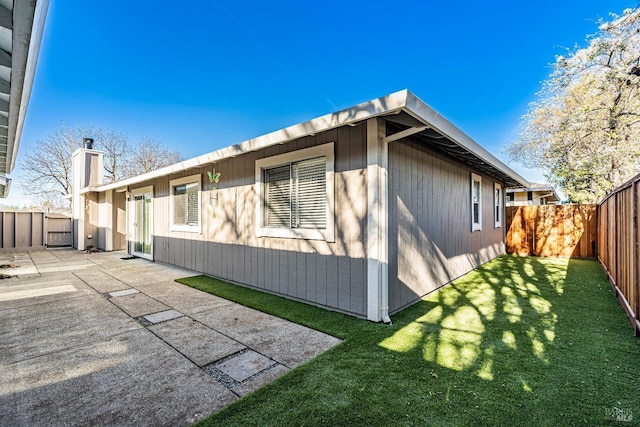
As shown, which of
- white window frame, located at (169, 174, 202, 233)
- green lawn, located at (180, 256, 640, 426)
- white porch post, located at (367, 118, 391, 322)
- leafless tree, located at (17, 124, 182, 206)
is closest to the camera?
green lawn, located at (180, 256, 640, 426)

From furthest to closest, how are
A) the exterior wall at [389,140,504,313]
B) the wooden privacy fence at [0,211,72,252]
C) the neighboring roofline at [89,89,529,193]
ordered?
1. the wooden privacy fence at [0,211,72,252]
2. the exterior wall at [389,140,504,313]
3. the neighboring roofline at [89,89,529,193]

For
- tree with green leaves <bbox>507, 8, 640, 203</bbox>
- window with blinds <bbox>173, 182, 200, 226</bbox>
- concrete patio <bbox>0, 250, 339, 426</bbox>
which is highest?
tree with green leaves <bbox>507, 8, 640, 203</bbox>

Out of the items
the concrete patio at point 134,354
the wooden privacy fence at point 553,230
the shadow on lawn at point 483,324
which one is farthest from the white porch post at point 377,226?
the wooden privacy fence at point 553,230

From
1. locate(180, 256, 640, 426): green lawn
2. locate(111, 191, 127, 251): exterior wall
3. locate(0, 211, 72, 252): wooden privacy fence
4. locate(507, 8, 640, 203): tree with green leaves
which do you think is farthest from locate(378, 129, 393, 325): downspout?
locate(0, 211, 72, 252): wooden privacy fence

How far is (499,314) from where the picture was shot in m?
3.77

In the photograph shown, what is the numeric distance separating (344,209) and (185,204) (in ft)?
16.2

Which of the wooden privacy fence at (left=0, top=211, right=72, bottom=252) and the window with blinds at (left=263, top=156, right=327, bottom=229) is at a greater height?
the window with blinds at (left=263, top=156, right=327, bottom=229)

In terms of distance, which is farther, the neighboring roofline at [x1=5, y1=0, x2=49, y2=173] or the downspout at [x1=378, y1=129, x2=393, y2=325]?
the downspout at [x1=378, y1=129, x2=393, y2=325]

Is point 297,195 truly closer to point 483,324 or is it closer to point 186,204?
point 483,324

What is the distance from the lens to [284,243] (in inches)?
181

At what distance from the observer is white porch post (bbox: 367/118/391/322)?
3445 millimetres

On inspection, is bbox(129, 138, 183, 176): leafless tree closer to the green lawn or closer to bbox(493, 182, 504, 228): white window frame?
the green lawn

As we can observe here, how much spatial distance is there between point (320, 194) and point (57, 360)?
3267 millimetres

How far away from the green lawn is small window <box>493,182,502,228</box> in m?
4.84
